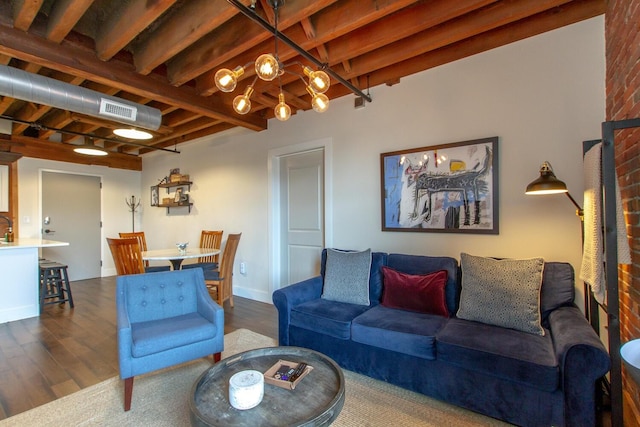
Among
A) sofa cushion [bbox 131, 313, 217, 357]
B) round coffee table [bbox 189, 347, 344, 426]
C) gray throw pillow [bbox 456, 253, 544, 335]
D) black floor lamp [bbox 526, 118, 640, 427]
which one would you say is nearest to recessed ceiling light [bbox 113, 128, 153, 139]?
sofa cushion [bbox 131, 313, 217, 357]

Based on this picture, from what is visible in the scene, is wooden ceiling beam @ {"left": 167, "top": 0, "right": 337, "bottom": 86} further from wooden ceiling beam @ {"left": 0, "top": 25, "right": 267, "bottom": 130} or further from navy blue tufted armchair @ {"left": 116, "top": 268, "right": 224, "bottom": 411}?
navy blue tufted armchair @ {"left": 116, "top": 268, "right": 224, "bottom": 411}

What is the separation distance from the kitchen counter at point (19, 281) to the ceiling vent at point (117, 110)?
200 cm

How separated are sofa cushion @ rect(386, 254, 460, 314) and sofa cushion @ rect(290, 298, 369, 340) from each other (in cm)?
49

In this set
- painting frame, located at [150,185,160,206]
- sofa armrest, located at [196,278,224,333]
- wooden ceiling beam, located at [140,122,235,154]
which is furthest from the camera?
painting frame, located at [150,185,160,206]

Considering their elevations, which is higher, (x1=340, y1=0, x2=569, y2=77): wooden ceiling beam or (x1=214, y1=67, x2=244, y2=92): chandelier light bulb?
(x1=340, y1=0, x2=569, y2=77): wooden ceiling beam

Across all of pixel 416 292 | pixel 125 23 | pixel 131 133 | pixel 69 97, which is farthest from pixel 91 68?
pixel 416 292

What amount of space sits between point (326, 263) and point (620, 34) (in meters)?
2.65

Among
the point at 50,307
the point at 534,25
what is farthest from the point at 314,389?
the point at 50,307

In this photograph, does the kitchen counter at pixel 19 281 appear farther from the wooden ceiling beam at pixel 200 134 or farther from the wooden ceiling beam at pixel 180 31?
the wooden ceiling beam at pixel 180 31

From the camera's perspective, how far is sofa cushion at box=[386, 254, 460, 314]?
7.83 ft

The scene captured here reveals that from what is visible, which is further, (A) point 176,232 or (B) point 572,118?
(A) point 176,232

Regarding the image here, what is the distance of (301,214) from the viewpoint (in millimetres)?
4098

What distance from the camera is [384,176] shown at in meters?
3.17

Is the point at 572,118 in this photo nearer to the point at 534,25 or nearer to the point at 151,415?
the point at 534,25
